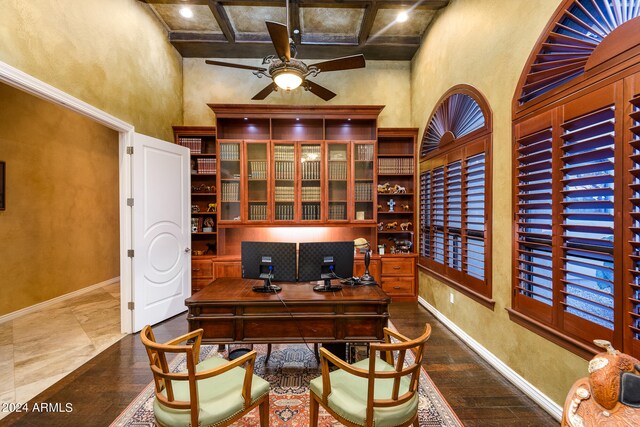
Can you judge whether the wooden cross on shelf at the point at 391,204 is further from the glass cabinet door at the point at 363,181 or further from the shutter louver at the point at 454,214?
the shutter louver at the point at 454,214

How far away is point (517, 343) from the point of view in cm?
227

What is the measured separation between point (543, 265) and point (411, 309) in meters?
2.23

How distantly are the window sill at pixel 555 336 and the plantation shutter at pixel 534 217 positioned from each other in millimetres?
52

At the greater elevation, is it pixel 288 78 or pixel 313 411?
pixel 288 78

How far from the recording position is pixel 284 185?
4266 mm

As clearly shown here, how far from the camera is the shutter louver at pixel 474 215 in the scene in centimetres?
277

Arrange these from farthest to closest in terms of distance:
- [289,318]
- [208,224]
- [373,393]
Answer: [208,224] → [289,318] → [373,393]

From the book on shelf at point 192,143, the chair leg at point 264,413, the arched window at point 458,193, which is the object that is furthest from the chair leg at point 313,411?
the book on shelf at point 192,143

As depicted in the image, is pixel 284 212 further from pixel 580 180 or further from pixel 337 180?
pixel 580 180

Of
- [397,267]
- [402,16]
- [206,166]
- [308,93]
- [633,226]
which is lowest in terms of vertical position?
[397,267]

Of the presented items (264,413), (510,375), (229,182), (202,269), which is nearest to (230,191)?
(229,182)

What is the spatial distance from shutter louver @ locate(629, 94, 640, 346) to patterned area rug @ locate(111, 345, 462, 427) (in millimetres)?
1184

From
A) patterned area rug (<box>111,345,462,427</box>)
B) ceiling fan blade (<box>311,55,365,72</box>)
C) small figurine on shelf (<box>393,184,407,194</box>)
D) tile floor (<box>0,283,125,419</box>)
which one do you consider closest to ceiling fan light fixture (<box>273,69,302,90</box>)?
ceiling fan blade (<box>311,55,365,72</box>)

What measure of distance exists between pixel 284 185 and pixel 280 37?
2.29 m
